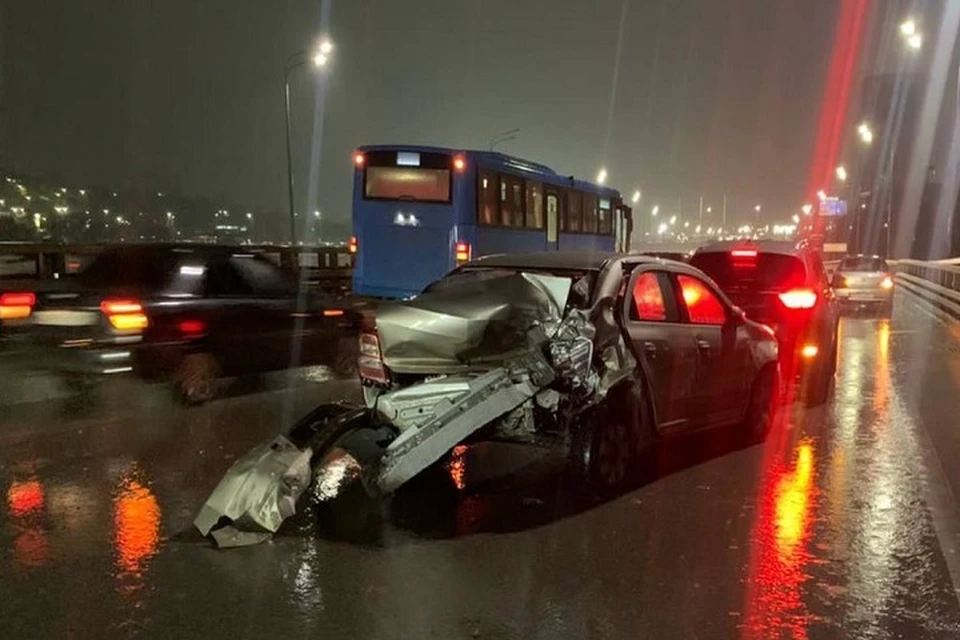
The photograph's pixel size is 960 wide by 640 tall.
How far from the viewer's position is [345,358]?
42.1 ft

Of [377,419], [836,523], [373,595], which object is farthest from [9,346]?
[836,523]

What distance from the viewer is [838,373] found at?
13.6m

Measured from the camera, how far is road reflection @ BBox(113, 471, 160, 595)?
5238mm

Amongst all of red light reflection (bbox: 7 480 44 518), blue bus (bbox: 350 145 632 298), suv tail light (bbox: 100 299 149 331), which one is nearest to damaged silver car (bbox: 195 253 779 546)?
red light reflection (bbox: 7 480 44 518)

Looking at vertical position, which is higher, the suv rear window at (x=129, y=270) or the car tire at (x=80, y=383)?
the suv rear window at (x=129, y=270)

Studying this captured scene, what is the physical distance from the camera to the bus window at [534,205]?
74.0 ft

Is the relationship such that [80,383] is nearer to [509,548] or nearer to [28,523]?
[28,523]

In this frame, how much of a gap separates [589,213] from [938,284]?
453 inches

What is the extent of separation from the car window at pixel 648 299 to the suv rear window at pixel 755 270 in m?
3.96

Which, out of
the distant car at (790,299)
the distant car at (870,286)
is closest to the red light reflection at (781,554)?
the distant car at (790,299)

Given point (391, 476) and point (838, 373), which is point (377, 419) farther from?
point (838, 373)

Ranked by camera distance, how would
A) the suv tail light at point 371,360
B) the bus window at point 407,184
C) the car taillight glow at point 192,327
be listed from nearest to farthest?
the suv tail light at point 371,360 < the car taillight glow at point 192,327 < the bus window at point 407,184

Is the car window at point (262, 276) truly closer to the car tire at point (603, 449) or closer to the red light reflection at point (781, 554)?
the car tire at point (603, 449)

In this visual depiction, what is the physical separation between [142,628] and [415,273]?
1606 centimetres
